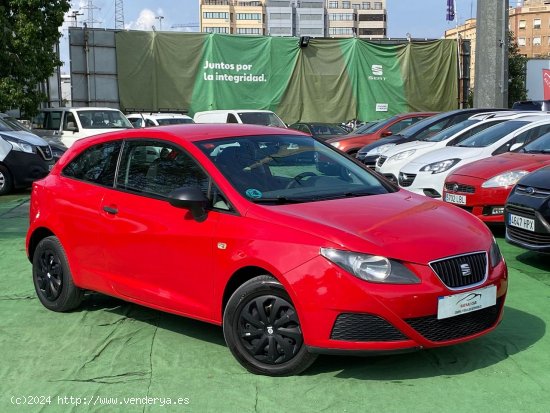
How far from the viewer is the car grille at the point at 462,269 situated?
3.82 meters

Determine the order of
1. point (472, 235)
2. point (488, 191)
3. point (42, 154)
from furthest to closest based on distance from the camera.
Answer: point (42, 154), point (488, 191), point (472, 235)

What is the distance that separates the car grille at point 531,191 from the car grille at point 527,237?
36cm

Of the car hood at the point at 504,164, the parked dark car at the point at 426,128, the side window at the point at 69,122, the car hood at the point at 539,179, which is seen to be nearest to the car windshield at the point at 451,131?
the parked dark car at the point at 426,128

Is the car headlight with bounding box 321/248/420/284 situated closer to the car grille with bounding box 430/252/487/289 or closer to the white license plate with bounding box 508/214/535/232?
the car grille with bounding box 430/252/487/289

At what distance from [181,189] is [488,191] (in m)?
4.83

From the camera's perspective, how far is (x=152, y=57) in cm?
2888

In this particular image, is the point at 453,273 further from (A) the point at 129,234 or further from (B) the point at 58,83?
(B) the point at 58,83

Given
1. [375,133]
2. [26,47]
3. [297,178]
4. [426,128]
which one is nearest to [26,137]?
[26,47]

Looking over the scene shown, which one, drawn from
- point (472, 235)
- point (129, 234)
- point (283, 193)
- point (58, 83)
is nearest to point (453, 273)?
point (472, 235)

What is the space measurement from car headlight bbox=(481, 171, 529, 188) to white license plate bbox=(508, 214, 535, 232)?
4.17ft

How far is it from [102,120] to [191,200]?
1484 cm

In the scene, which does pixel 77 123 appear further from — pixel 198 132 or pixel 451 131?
pixel 198 132

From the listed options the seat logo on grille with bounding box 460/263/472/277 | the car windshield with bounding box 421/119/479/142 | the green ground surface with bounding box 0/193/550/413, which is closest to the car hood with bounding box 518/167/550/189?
the green ground surface with bounding box 0/193/550/413

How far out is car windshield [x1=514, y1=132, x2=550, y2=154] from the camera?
8.30 meters
